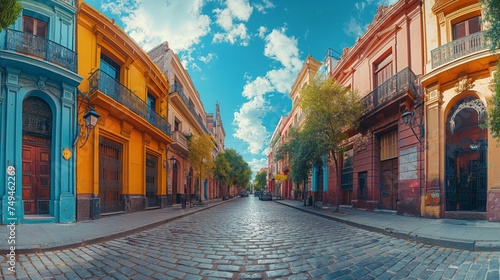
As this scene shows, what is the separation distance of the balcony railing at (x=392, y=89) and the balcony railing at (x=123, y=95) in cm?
1231

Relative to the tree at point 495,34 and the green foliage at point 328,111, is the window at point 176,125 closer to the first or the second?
the green foliage at point 328,111

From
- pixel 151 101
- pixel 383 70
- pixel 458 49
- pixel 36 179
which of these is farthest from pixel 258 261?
pixel 151 101

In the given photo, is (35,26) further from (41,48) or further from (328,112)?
(328,112)

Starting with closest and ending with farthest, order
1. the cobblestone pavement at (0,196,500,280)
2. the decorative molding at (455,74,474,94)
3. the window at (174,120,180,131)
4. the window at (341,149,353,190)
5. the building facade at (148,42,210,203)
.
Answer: the cobblestone pavement at (0,196,500,280)
the decorative molding at (455,74,474,94)
the window at (341,149,353,190)
the building facade at (148,42,210,203)
the window at (174,120,180,131)

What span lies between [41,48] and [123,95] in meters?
4.06

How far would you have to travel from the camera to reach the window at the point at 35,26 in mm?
8938

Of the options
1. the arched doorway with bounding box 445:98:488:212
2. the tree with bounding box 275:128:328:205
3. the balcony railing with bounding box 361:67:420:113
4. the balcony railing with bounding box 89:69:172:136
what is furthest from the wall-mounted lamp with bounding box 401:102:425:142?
the balcony railing with bounding box 89:69:172:136

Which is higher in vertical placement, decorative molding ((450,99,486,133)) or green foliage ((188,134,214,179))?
decorative molding ((450,99,486,133))

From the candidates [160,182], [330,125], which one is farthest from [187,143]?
[330,125]

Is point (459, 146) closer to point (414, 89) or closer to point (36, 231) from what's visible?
point (414, 89)

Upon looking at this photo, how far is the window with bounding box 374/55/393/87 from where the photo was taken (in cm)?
1411

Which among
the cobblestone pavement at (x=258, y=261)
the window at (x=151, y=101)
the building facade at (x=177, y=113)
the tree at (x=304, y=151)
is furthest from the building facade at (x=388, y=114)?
the window at (x=151, y=101)

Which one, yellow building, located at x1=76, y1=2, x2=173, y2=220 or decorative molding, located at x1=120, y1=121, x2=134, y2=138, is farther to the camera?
decorative molding, located at x1=120, y1=121, x2=134, y2=138

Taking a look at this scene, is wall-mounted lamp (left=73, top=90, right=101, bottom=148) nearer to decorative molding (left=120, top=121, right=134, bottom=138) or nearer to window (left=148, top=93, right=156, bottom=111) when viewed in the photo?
decorative molding (left=120, top=121, right=134, bottom=138)
